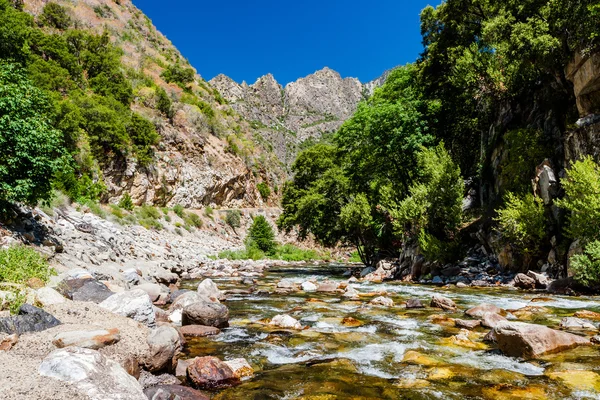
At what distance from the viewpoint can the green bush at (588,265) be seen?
10.5 meters

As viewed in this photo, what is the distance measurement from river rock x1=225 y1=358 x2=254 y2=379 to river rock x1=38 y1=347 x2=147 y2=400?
159 centimetres

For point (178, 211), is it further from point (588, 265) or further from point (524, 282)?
point (588, 265)

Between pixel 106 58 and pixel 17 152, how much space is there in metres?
35.0

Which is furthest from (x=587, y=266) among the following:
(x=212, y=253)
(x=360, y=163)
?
(x=212, y=253)

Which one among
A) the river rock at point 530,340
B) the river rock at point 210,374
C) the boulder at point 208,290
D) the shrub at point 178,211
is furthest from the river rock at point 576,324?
the shrub at point 178,211

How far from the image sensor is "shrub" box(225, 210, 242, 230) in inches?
1771

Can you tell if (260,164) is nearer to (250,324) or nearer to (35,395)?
(250,324)

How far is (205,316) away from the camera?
7520mm

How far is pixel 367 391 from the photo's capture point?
4418 millimetres

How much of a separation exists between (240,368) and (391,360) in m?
2.37

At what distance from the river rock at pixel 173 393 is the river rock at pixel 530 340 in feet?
15.1

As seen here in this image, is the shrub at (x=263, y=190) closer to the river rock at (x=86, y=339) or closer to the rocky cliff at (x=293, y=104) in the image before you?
the rocky cliff at (x=293, y=104)

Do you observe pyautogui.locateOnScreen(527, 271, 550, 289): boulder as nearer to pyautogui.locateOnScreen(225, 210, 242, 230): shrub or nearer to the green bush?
the green bush

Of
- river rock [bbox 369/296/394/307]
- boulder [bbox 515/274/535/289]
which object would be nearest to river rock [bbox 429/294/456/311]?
river rock [bbox 369/296/394/307]
